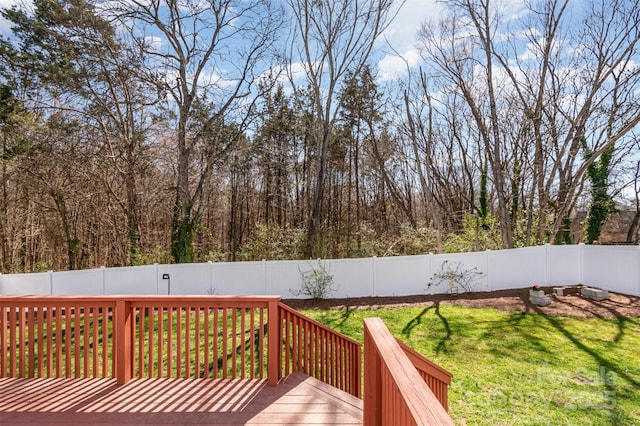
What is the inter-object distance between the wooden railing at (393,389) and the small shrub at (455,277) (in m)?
7.28

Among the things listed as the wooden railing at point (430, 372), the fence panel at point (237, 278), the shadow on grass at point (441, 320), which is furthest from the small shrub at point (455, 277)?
the wooden railing at point (430, 372)

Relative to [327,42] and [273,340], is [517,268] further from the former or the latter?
[327,42]

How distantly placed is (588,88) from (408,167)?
718 cm

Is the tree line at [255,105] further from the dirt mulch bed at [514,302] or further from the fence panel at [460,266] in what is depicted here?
the dirt mulch bed at [514,302]

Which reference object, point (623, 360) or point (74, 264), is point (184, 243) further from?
point (623, 360)

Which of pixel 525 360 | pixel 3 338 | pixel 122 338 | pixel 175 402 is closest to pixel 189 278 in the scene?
pixel 3 338

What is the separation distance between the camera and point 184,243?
32.0 ft

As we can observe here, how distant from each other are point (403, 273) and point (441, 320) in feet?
6.63

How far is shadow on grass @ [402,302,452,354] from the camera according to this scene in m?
5.53

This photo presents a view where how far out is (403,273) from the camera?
28.1ft

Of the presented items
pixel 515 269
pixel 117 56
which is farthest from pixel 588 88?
pixel 117 56

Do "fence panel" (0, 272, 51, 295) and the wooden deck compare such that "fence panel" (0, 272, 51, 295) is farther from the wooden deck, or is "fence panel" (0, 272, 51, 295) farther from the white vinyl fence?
the wooden deck

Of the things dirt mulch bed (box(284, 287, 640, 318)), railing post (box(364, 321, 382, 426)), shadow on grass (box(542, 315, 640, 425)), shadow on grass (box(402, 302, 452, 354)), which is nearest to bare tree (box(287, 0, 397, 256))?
dirt mulch bed (box(284, 287, 640, 318))

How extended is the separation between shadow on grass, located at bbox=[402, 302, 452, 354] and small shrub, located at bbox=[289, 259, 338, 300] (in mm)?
2443
